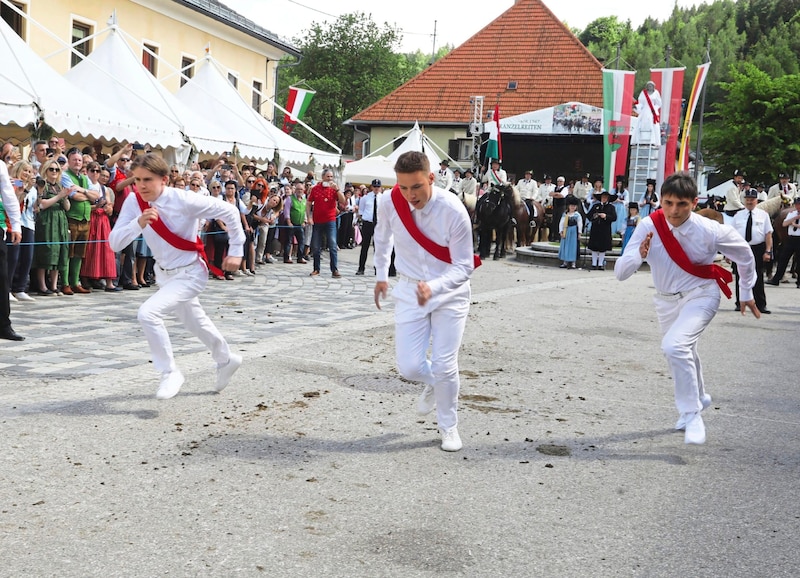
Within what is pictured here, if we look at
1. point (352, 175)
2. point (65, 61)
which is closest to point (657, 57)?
point (352, 175)

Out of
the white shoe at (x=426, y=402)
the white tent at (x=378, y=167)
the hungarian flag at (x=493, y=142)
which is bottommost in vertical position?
the white shoe at (x=426, y=402)

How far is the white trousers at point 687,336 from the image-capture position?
6648 mm

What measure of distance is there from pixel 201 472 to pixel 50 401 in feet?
6.76

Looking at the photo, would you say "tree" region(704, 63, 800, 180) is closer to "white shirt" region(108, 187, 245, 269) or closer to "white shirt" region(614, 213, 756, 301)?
"white shirt" region(614, 213, 756, 301)

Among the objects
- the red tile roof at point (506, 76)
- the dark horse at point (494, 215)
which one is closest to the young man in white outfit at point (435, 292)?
the dark horse at point (494, 215)

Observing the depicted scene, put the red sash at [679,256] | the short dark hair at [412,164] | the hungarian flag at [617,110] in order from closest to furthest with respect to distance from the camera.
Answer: the short dark hair at [412,164], the red sash at [679,256], the hungarian flag at [617,110]

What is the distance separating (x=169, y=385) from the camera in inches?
282

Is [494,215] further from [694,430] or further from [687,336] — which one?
[694,430]

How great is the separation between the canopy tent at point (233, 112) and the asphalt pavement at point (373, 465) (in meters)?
12.7

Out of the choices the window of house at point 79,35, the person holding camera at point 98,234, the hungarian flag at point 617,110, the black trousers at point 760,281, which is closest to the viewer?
the person holding camera at point 98,234

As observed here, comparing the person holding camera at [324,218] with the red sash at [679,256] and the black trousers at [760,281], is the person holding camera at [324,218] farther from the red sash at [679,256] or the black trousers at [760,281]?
the red sash at [679,256]

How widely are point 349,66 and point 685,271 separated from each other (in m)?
70.3

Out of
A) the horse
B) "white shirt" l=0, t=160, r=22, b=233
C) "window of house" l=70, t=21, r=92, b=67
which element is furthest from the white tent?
"white shirt" l=0, t=160, r=22, b=233

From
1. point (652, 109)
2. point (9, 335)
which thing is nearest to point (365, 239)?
point (9, 335)
